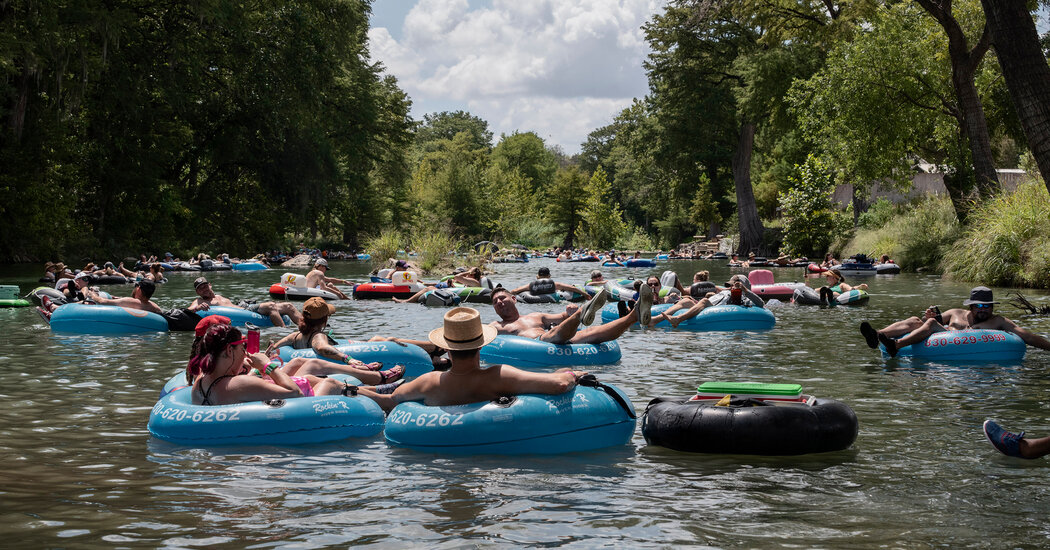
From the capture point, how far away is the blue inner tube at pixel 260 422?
23.0 ft

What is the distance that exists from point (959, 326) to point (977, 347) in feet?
2.09

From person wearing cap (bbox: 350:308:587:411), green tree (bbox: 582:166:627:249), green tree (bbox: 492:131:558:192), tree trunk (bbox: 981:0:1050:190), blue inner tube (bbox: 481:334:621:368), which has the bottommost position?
Result: blue inner tube (bbox: 481:334:621:368)

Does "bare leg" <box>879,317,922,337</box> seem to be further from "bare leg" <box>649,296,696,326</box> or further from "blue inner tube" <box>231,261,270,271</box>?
"blue inner tube" <box>231,261,270,271</box>

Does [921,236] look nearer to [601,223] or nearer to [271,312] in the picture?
[271,312]

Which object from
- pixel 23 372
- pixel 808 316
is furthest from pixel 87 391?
pixel 808 316

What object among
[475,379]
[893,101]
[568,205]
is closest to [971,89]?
[893,101]

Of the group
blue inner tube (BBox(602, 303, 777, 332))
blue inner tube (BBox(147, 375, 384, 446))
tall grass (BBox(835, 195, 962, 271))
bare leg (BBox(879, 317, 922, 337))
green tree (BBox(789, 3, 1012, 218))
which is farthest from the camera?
tall grass (BBox(835, 195, 962, 271))

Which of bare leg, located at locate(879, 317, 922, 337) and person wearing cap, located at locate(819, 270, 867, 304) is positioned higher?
person wearing cap, located at locate(819, 270, 867, 304)

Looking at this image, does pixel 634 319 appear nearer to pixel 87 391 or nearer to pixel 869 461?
pixel 869 461

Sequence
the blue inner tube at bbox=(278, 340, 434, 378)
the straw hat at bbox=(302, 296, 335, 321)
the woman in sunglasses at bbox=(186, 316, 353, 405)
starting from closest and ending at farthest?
the woman in sunglasses at bbox=(186, 316, 353, 405), the straw hat at bbox=(302, 296, 335, 321), the blue inner tube at bbox=(278, 340, 434, 378)

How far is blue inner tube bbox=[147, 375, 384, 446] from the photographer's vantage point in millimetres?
6996

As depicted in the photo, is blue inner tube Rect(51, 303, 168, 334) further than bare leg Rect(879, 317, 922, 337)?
Yes

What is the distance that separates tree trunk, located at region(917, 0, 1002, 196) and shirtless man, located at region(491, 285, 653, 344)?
14.6 m

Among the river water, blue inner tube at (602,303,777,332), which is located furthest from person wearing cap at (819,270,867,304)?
the river water
